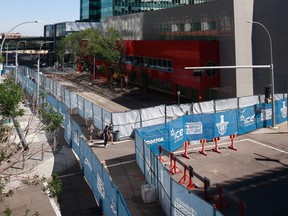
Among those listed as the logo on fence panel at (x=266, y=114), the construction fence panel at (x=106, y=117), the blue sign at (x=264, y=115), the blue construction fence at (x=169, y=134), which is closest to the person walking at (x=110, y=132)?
the construction fence panel at (x=106, y=117)

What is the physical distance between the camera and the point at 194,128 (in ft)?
81.8

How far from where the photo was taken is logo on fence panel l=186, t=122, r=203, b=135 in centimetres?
2474

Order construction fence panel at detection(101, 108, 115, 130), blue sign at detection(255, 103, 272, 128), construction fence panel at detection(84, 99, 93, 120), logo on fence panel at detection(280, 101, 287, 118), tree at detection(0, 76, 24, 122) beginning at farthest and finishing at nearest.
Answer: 1. logo on fence panel at detection(280, 101, 287, 118)
2. construction fence panel at detection(84, 99, 93, 120)
3. blue sign at detection(255, 103, 272, 128)
4. construction fence panel at detection(101, 108, 115, 130)
5. tree at detection(0, 76, 24, 122)

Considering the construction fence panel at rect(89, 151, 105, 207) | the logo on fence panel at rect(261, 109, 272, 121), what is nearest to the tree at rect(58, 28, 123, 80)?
the logo on fence panel at rect(261, 109, 272, 121)

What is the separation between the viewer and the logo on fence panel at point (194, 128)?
24737 mm

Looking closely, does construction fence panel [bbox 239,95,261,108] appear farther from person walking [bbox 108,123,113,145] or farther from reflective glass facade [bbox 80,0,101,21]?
reflective glass facade [bbox 80,0,101,21]

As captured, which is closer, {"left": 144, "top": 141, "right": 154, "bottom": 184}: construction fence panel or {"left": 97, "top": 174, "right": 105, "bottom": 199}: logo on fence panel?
{"left": 97, "top": 174, "right": 105, "bottom": 199}: logo on fence panel

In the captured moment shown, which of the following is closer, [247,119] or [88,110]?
[247,119]

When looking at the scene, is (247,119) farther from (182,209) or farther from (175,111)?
(182,209)

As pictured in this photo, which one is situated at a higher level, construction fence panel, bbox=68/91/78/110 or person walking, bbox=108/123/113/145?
construction fence panel, bbox=68/91/78/110

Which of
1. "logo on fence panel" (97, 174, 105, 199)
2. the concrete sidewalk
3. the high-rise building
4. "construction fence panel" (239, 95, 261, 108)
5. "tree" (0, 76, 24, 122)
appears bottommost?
the concrete sidewalk

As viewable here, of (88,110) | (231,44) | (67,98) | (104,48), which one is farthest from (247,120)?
(104,48)

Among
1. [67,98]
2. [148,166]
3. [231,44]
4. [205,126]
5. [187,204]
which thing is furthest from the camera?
[231,44]

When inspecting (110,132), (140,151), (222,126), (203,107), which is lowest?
(140,151)
